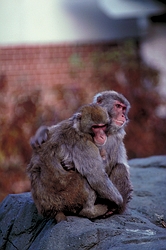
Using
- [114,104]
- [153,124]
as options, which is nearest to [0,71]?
[153,124]

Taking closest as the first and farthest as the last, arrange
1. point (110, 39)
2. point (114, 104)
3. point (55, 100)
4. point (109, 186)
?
point (109, 186)
point (114, 104)
point (55, 100)
point (110, 39)

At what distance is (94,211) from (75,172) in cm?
41

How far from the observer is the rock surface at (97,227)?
5.80 metres

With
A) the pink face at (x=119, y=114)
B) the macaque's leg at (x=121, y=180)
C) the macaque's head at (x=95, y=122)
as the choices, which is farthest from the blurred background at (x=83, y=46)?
the macaque's head at (x=95, y=122)

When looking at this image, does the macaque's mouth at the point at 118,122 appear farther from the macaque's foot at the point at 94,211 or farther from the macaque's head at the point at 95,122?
the macaque's foot at the point at 94,211

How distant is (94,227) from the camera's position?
5.99 metres

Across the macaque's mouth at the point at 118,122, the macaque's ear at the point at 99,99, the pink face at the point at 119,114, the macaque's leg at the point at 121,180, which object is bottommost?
the macaque's leg at the point at 121,180

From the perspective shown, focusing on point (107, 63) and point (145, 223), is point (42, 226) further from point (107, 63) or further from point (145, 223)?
point (107, 63)

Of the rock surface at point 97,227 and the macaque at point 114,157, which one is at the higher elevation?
the macaque at point 114,157

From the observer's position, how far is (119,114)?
6.74 metres

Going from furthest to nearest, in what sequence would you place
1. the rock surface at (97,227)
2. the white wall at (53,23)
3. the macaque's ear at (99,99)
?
the white wall at (53,23) < the macaque's ear at (99,99) < the rock surface at (97,227)

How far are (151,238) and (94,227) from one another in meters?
0.54

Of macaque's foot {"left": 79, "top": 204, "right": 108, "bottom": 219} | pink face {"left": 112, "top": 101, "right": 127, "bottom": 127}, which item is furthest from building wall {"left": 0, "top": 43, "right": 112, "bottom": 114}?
macaque's foot {"left": 79, "top": 204, "right": 108, "bottom": 219}

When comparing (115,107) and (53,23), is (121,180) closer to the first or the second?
(115,107)
